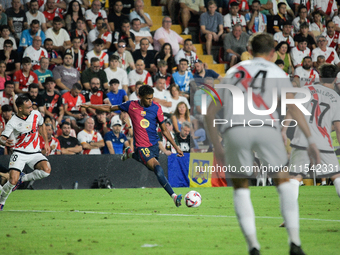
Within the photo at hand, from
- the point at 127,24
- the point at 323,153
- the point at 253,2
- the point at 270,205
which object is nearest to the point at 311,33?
the point at 253,2

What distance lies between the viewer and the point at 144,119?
9.95m

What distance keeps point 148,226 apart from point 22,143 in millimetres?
3846

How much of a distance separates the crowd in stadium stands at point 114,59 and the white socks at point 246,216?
10296mm

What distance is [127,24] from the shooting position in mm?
16875

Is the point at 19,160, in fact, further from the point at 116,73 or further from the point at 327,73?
the point at 116,73

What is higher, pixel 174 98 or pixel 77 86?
pixel 77 86

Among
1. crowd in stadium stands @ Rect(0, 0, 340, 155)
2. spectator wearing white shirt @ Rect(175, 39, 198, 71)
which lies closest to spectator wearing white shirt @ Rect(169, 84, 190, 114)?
crowd in stadium stands @ Rect(0, 0, 340, 155)

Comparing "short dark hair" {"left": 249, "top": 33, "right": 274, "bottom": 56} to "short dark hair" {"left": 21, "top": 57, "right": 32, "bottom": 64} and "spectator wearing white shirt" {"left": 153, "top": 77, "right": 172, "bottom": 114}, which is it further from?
"spectator wearing white shirt" {"left": 153, "top": 77, "right": 172, "bottom": 114}

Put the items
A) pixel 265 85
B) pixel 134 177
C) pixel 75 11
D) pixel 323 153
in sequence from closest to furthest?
pixel 265 85, pixel 323 153, pixel 134 177, pixel 75 11

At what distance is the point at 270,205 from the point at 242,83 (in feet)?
18.3

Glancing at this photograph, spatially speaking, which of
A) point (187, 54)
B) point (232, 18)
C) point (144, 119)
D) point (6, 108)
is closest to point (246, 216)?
point (144, 119)

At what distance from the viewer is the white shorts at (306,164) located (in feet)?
22.4

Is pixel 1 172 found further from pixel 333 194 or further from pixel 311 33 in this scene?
pixel 311 33

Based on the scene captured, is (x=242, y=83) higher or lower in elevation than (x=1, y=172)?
higher
